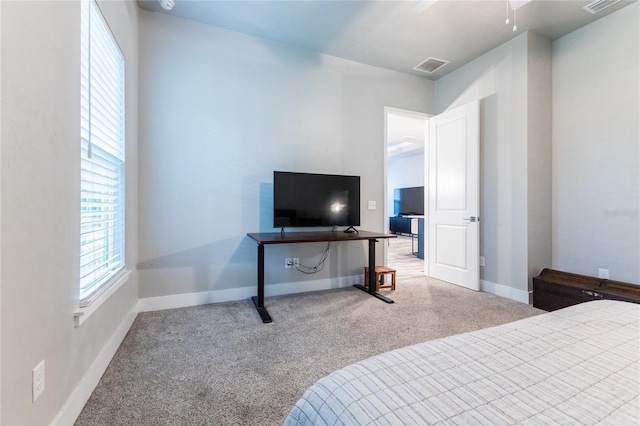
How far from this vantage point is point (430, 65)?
12.4ft

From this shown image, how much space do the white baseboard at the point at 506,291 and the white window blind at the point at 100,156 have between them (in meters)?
3.80

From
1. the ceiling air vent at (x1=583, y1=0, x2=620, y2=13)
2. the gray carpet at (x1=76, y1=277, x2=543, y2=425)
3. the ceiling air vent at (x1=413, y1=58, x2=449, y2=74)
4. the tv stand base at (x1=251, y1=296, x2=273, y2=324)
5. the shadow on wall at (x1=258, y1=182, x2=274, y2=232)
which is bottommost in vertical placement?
the gray carpet at (x1=76, y1=277, x2=543, y2=425)

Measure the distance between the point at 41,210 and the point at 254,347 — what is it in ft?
4.92

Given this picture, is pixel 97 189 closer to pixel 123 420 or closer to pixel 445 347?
pixel 123 420

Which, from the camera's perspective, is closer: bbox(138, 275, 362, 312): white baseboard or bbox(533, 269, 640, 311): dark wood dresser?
bbox(533, 269, 640, 311): dark wood dresser

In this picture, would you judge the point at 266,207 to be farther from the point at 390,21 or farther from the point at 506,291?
the point at 506,291

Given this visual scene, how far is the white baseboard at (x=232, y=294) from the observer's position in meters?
2.78

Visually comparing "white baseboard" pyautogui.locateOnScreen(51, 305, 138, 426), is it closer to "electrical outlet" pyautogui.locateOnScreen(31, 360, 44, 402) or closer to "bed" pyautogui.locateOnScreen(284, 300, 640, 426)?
"electrical outlet" pyautogui.locateOnScreen(31, 360, 44, 402)

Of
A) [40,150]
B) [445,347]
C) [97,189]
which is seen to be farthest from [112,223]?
[445,347]

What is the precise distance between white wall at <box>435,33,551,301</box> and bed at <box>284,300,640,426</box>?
8.24 ft

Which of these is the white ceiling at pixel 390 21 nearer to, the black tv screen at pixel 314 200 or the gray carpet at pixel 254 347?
the black tv screen at pixel 314 200

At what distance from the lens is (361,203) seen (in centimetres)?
373

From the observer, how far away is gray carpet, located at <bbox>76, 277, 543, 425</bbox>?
1441 mm

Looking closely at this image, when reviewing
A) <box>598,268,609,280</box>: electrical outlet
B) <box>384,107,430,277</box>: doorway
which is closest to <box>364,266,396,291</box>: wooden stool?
<box>384,107,430,277</box>: doorway
